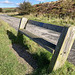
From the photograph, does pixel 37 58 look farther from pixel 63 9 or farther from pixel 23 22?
pixel 63 9

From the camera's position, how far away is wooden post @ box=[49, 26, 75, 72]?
2094 mm

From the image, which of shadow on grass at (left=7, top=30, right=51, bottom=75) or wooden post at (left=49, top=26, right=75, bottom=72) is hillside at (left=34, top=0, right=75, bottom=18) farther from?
wooden post at (left=49, top=26, right=75, bottom=72)

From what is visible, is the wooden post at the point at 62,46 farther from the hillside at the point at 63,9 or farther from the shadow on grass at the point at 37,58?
the hillside at the point at 63,9

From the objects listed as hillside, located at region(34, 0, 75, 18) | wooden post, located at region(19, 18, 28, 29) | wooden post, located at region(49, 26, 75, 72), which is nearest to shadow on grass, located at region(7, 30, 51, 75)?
wooden post, located at region(49, 26, 75, 72)

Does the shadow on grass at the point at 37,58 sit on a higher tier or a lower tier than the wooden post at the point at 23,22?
lower

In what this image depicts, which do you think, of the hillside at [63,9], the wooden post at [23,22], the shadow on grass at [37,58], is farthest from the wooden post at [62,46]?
the hillside at [63,9]

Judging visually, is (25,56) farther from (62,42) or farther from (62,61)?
(62,42)

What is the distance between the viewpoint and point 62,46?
7.08 ft

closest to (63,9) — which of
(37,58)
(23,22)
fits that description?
(23,22)

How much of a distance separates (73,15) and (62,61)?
38.2 ft

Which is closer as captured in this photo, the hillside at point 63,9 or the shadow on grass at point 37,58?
the shadow on grass at point 37,58

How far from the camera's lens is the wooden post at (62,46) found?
209cm

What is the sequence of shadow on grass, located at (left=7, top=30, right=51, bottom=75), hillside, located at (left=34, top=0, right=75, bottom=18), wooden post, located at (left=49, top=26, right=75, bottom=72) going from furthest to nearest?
hillside, located at (left=34, top=0, right=75, bottom=18) < shadow on grass, located at (left=7, top=30, right=51, bottom=75) < wooden post, located at (left=49, top=26, right=75, bottom=72)

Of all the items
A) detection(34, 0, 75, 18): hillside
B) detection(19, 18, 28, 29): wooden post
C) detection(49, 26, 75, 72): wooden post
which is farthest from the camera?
detection(34, 0, 75, 18): hillside
